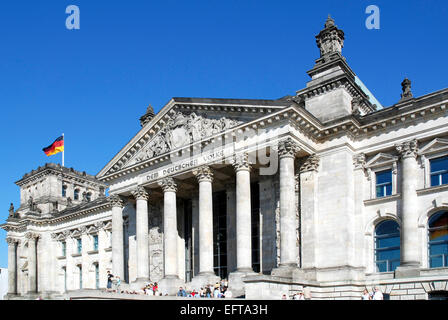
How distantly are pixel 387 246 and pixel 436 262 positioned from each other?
10.6 feet

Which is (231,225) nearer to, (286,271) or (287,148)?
(286,271)

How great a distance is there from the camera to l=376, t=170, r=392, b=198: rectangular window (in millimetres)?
31453

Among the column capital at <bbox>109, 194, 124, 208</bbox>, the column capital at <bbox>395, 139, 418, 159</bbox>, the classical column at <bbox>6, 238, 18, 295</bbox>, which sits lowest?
the classical column at <bbox>6, 238, 18, 295</bbox>

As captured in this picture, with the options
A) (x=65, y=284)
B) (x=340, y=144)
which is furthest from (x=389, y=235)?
(x=65, y=284)

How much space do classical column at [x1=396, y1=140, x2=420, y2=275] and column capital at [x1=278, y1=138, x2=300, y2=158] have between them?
655 cm

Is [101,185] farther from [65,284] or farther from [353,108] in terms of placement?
[353,108]

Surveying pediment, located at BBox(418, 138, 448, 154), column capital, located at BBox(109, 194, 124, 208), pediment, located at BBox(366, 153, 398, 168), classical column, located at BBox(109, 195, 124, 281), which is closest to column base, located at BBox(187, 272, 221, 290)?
classical column, located at BBox(109, 195, 124, 281)

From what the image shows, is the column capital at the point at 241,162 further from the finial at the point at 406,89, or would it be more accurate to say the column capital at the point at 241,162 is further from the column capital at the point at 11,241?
the column capital at the point at 11,241

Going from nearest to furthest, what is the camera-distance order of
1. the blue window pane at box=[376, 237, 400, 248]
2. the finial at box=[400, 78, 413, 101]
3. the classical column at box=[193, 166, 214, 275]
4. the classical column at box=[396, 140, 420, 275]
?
the classical column at box=[396, 140, 420, 275]
the blue window pane at box=[376, 237, 400, 248]
the finial at box=[400, 78, 413, 101]
the classical column at box=[193, 166, 214, 275]

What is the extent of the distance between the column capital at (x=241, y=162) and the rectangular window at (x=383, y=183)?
28.1 feet

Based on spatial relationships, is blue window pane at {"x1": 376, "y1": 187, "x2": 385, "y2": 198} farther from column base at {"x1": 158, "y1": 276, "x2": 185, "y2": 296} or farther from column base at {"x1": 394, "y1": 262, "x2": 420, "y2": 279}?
column base at {"x1": 158, "y1": 276, "x2": 185, "y2": 296}

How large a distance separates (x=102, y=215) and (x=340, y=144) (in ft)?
106
